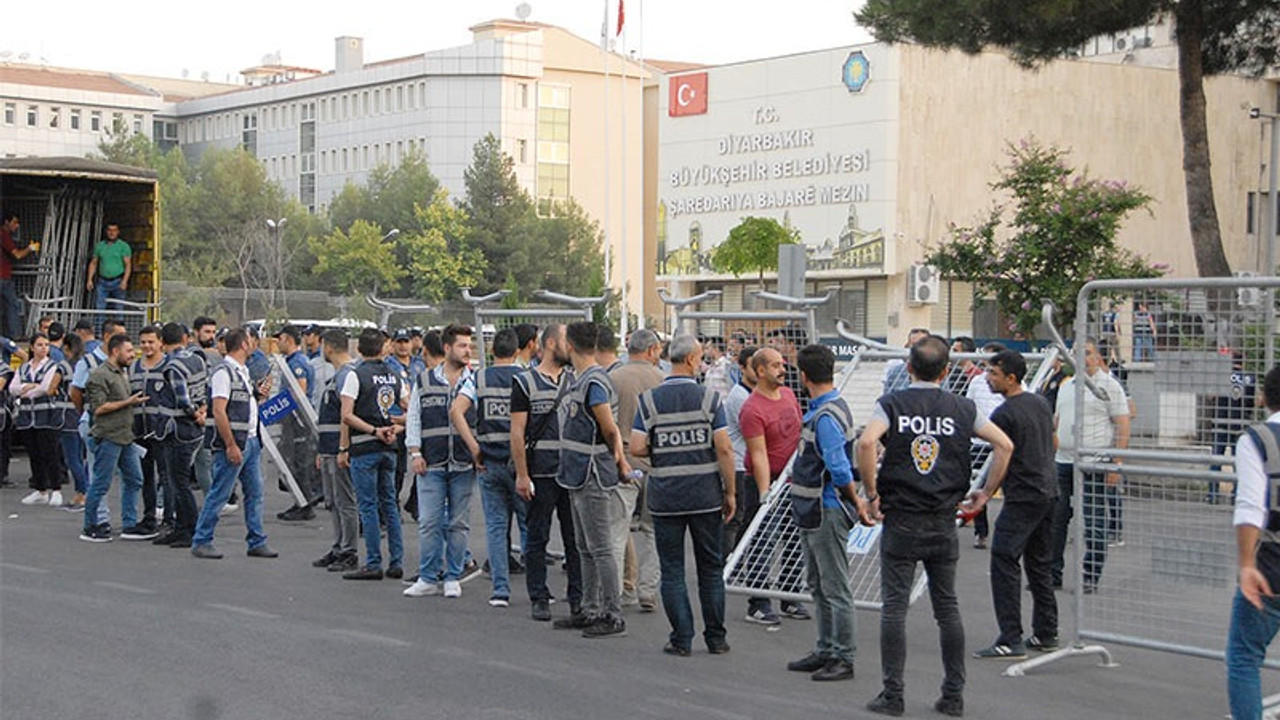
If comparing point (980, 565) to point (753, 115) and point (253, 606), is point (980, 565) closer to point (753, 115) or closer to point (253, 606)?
point (253, 606)

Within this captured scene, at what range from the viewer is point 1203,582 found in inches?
363

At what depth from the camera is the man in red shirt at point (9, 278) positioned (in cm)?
2264

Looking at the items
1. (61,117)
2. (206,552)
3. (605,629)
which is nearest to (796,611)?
(605,629)

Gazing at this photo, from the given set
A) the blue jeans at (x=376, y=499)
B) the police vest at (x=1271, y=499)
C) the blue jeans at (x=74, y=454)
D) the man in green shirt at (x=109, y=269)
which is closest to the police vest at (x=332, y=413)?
the blue jeans at (x=376, y=499)

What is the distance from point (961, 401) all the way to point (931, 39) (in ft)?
49.6

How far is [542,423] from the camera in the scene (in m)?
11.0

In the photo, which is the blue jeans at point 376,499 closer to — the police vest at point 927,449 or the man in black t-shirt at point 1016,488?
the man in black t-shirt at point 1016,488

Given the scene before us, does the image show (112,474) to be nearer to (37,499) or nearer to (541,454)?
(37,499)

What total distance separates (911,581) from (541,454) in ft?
10.9

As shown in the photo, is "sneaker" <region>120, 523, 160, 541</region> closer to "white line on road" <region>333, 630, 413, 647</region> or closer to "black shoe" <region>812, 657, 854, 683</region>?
"white line on road" <region>333, 630, 413, 647</region>

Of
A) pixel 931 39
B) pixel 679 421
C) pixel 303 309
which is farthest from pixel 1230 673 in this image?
pixel 303 309

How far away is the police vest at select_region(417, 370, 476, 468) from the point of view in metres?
11.8

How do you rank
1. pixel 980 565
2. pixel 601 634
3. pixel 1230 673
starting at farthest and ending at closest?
pixel 980 565
pixel 601 634
pixel 1230 673

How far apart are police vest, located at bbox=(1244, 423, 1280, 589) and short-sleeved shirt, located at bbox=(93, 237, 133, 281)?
19077 millimetres
